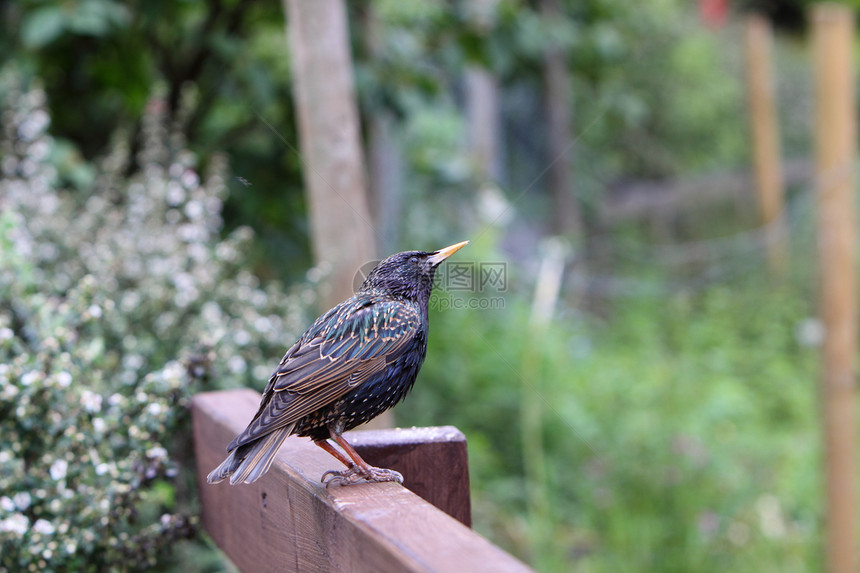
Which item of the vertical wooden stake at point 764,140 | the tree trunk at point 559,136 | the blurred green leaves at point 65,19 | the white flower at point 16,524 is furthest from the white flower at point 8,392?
the vertical wooden stake at point 764,140

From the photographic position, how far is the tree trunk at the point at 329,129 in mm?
2732

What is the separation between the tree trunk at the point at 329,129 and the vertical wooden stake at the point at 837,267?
2.74 meters

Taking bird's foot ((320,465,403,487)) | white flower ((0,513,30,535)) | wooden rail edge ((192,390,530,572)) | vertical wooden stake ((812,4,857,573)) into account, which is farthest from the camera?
vertical wooden stake ((812,4,857,573))

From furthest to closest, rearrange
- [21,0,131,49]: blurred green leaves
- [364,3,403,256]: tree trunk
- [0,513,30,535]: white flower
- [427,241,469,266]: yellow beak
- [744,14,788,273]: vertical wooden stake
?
[744,14,788,273]: vertical wooden stake → [364,3,403,256]: tree trunk → [21,0,131,49]: blurred green leaves → [0,513,30,535]: white flower → [427,241,469,266]: yellow beak

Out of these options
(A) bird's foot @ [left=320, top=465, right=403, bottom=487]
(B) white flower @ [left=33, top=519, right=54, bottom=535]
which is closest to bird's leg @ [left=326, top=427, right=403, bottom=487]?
(A) bird's foot @ [left=320, top=465, right=403, bottom=487]

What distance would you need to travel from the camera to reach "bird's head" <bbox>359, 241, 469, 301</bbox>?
1.44m

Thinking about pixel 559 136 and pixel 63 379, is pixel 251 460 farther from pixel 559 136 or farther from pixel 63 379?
pixel 559 136

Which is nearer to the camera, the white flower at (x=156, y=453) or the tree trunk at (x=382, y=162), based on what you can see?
the white flower at (x=156, y=453)

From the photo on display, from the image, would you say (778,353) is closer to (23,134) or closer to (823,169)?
(823,169)

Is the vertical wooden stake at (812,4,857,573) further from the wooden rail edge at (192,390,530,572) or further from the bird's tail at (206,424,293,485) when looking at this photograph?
the bird's tail at (206,424,293,485)

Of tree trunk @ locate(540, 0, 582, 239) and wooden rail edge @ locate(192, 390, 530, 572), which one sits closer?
wooden rail edge @ locate(192, 390, 530, 572)

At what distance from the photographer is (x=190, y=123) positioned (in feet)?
14.0

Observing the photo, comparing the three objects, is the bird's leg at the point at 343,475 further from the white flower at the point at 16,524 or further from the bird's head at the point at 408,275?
the white flower at the point at 16,524

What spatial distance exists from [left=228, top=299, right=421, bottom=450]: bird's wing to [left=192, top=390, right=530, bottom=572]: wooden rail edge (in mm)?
138
